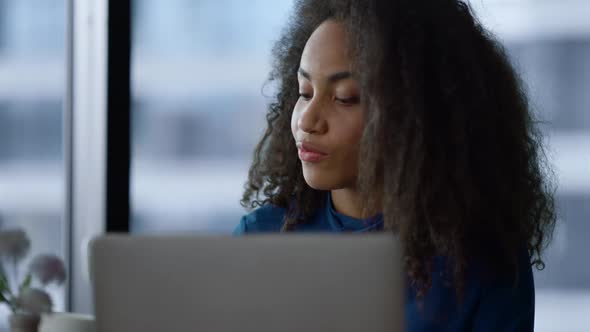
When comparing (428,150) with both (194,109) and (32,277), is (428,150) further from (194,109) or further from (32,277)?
(194,109)

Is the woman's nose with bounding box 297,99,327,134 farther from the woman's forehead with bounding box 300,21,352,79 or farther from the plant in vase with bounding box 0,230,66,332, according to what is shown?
the plant in vase with bounding box 0,230,66,332

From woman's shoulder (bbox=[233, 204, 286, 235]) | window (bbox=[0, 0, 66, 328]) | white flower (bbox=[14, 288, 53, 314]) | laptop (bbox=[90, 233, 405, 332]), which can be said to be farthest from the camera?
window (bbox=[0, 0, 66, 328])

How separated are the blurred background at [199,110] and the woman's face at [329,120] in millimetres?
1462

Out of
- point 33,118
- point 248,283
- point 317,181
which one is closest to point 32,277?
point 248,283

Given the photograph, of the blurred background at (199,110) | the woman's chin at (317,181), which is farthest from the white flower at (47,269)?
the blurred background at (199,110)

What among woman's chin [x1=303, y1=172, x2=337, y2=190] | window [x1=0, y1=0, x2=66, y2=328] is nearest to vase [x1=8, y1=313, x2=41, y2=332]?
woman's chin [x1=303, y1=172, x2=337, y2=190]

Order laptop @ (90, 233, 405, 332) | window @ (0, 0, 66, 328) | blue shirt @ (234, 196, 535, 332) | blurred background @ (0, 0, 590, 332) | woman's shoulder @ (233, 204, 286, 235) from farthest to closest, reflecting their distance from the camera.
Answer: window @ (0, 0, 66, 328) < blurred background @ (0, 0, 590, 332) < woman's shoulder @ (233, 204, 286, 235) < blue shirt @ (234, 196, 535, 332) < laptop @ (90, 233, 405, 332)

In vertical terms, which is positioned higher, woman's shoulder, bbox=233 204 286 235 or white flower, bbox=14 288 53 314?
woman's shoulder, bbox=233 204 286 235

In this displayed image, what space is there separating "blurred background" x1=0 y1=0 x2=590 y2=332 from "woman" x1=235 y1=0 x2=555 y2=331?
1369 millimetres

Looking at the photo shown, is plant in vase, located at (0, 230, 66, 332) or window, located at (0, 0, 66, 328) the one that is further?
window, located at (0, 0, 66, 328)

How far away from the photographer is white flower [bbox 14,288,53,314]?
3.83ft

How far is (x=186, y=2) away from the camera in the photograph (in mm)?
3225

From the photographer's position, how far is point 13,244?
1.18m

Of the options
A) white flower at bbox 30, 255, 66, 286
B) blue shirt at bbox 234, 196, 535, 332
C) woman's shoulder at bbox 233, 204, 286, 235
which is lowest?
blue shirt at bbox 234, 196, 535, 332
